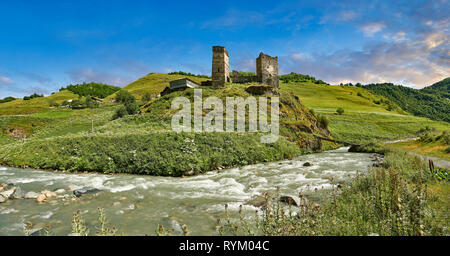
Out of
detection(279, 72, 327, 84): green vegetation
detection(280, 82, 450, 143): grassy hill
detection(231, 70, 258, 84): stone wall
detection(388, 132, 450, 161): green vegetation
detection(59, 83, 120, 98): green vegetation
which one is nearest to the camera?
detection(388, 132, 450, 161): green vegetation

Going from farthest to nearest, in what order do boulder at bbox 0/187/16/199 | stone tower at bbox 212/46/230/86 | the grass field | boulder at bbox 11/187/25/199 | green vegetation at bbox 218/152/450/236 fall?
stone tower at bbox 212/46/230/86 → the grass field → boulder at bbox 11/187/25/199 → boulder at bbox 0/187/16/199 → green vegetation at bbox 218/152/450/236

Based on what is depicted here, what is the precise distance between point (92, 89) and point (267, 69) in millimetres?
154641

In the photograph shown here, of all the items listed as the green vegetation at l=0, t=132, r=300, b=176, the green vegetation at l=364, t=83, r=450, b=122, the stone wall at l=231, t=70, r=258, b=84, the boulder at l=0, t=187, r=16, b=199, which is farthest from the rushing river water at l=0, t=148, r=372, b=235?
the green vegetation at l=364, t=83, r=450, b=122

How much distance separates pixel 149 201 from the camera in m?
9.84

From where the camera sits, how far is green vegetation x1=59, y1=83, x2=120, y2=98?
156262mm

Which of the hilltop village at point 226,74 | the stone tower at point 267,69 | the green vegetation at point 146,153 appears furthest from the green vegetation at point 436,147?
the hilltop village at point 226,74

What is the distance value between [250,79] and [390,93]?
14814 cm

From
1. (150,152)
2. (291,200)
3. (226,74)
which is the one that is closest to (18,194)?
(150,152)

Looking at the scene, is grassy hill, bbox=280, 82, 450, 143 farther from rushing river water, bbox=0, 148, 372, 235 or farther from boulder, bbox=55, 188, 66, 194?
boulder, bbox=55, 188, 66, 194

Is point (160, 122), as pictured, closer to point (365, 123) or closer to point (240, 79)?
point (240, 79)

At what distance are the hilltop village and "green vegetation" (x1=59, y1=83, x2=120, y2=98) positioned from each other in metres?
123

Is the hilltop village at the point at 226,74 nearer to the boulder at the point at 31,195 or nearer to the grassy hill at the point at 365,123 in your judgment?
the grassy hill at the point at 365,123

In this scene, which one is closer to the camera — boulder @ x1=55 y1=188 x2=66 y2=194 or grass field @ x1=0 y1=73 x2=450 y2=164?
boulder @ x1=55 y1=188 x2=66 y2=194
